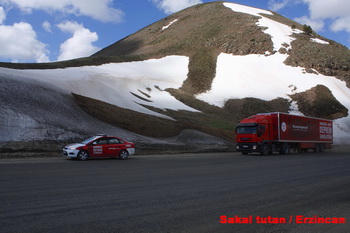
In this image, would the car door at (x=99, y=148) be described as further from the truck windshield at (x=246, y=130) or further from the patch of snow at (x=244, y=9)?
the patch of snow at (x=244, y=9)

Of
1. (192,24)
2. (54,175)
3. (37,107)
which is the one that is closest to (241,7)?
(192,24)

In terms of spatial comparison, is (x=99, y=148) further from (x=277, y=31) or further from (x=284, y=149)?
(x=277, y=31)

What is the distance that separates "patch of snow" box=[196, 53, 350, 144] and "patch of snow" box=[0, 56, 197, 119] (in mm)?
7607

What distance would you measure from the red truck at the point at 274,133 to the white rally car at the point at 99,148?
1025 cm

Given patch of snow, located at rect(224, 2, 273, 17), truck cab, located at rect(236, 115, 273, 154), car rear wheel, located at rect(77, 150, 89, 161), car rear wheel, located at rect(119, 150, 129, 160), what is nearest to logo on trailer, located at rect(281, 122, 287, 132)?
truck cab, located at rect(236, 115, 273, 154)

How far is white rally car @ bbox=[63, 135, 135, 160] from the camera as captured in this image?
63.8ft

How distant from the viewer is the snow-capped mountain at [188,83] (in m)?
27.7

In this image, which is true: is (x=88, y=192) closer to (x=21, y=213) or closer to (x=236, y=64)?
(x=21, y=213)

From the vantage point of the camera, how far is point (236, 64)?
70.6 m

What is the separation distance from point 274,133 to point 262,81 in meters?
37.4

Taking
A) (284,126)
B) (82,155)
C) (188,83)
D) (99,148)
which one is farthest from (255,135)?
(188,83)

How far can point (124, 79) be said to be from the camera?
178 feet

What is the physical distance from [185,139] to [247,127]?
253 inches

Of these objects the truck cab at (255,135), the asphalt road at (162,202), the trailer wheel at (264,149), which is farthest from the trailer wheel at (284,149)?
the asphalt road at (162,202)
